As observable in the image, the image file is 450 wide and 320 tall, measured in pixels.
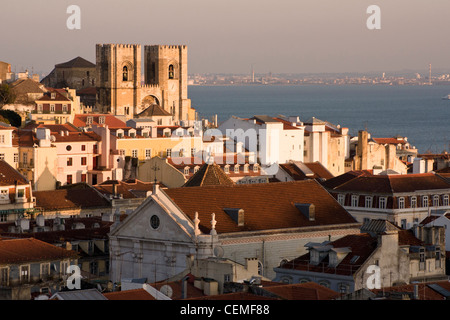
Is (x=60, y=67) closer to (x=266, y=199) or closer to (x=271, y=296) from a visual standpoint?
(x=266, y=199)

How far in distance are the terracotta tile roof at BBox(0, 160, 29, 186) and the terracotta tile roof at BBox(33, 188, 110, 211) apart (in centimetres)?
106

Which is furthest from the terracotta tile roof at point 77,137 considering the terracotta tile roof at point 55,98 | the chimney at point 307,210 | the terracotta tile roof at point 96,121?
the chimney at point 307,210

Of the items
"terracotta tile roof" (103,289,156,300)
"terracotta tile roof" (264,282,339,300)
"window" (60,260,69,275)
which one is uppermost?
"terracotta tile roof" (103,289,156,300)

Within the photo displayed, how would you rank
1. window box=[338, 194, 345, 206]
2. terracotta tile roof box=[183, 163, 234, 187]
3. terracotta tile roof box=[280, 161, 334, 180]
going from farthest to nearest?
terracotta tile roof box=[280, 161, 334, 180] → window box=[338, 194, 345, 206] → terracotta tile roof box=[183, 163, 234, 187]

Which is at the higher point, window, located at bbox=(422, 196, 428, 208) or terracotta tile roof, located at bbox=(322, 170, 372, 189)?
terracotta tile roof, located at bbox=(322, 170, 372, 189)

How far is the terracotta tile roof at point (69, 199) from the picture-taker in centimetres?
7244

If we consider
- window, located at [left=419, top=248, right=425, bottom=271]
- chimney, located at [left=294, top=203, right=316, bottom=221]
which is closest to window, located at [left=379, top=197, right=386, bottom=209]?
chimney, located at [left=294, top=203, right=316, bottom=221]

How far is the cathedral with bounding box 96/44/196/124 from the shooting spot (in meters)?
131

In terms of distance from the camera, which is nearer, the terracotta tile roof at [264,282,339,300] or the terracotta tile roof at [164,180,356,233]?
the terracotta tile roof at [264,282,339,300]

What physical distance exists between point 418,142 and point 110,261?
366 feet

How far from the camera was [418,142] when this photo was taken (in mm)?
163000

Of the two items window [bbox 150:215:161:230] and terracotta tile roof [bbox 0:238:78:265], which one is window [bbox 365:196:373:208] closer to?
window [bbox 150:215:161:230]

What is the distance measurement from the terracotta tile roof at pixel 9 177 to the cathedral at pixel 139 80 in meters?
53.1

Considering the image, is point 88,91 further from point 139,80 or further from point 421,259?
point 421,259
